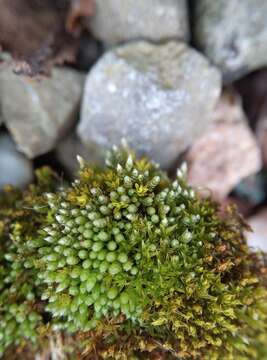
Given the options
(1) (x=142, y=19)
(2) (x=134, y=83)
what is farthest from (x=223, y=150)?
(1) (x=142, y=19)

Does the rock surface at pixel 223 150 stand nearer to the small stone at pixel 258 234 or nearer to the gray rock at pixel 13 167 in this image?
the small stone at pixel 258 234

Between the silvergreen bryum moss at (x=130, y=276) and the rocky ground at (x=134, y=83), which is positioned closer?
the silvergreen bryum moss at (x=130, y=276)

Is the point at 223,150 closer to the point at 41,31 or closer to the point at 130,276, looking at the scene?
the point at 130,276

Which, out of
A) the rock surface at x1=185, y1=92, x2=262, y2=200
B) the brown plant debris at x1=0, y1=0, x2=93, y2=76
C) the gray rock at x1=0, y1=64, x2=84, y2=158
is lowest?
the rock surface at x1=185, y1=92, x2=262, y2=200

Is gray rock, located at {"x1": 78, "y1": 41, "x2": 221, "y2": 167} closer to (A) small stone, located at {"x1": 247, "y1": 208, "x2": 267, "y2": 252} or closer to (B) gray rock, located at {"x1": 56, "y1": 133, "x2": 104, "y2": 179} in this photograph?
(B) gray rock, located at {"x1": 56, "y1": 133, "x2": 104, "y2": 179}

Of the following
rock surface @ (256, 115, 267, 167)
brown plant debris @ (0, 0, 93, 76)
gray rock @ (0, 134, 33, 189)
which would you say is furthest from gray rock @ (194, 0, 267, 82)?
gray rock @ (0, 134, 33, 189)

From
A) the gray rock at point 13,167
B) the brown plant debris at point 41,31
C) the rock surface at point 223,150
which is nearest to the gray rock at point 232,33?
the rock surface at point 223,150

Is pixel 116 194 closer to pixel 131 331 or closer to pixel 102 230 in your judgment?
pixel 102 230
